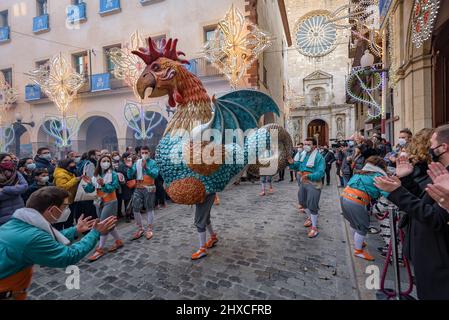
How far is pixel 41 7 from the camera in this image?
605 inches

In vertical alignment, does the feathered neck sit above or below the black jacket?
above

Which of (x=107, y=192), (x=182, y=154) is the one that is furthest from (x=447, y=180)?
(x=107, y=192)

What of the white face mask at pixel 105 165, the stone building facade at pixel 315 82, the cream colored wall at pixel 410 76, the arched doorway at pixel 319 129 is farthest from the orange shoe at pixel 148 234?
the arched doorway at pixel 319 129

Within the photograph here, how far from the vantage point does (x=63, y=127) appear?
12.9 meters

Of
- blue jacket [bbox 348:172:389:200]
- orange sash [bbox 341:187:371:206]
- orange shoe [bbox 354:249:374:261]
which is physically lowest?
orange shoe [bbox 354:249:374:261]

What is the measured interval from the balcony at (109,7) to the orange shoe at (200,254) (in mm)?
14769

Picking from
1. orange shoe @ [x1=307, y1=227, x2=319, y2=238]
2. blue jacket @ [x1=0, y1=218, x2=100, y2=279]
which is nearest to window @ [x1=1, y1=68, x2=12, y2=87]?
blue jacket @ [x1=0, y1=218, x2=100, y2=279]

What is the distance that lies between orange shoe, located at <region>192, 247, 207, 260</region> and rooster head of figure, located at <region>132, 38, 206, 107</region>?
2.34 m

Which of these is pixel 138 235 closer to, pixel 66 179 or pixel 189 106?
pixel 66 179

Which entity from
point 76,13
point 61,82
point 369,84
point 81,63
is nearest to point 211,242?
point 61,82

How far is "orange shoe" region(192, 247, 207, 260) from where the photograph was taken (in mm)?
3561

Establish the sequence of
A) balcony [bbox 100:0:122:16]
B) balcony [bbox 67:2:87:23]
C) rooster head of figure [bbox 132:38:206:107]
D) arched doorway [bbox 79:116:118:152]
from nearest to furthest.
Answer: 1. rooster head of figure [bbox 132:38:206:107]
2. balcony [bbox 100:0:122:16]
3. balcony [bbox 67:2:87:23]
4. arched doorway [bbox 79:116:118:152]

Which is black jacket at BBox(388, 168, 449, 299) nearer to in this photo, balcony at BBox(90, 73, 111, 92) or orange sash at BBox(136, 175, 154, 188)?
orange sash at BBox(136, 175, 154, 188)

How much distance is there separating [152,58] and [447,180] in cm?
320
